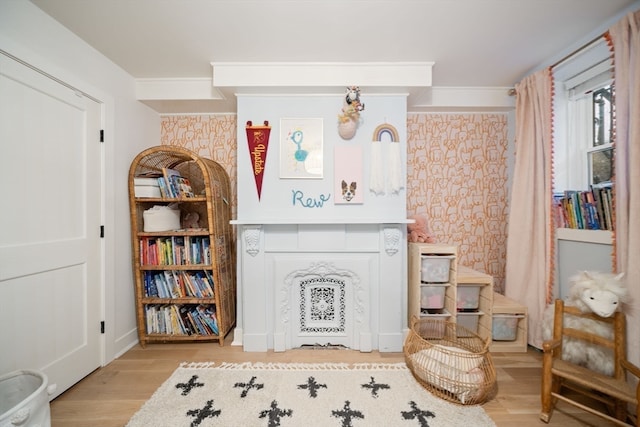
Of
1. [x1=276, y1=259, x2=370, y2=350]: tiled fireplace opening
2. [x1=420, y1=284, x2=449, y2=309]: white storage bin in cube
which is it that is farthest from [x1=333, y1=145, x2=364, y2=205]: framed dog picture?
[x1=420, y1=284, x2=449, y2=309]: white storage bin in cube

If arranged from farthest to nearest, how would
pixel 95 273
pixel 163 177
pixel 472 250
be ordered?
pixel 472 250 → pixel 163 177 → pixel 95 273

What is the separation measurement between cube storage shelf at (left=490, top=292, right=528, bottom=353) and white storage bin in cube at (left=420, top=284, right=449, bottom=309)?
447 millimetres

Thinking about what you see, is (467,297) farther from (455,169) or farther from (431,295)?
(455,169)

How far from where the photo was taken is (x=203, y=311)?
2.44 metres

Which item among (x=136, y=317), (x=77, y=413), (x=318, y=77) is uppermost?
(x=318, y=77)

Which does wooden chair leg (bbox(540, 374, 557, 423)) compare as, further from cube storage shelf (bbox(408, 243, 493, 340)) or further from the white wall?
the white wall

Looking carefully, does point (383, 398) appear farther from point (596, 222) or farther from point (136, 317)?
point (136, 317)

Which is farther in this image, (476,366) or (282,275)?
(282,275)

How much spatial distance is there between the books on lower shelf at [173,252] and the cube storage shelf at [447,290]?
6.12 feet

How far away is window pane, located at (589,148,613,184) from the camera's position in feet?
6.66

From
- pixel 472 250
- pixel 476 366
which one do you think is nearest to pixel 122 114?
pixel 476 366

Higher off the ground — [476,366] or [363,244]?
[363,244]

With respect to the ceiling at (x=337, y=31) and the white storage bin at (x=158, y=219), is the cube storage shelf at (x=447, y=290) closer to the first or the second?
the ceiling at (x=337, y=31)

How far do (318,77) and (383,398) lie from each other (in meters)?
2.40
